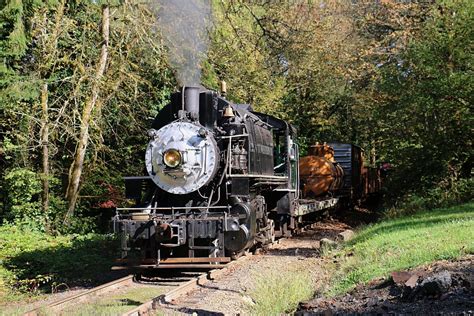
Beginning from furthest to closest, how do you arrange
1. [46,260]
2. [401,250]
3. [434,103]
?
1. [434,103]
2. [46,260]
3. [401,250]

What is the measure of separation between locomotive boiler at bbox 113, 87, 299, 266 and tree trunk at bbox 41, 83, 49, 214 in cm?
652

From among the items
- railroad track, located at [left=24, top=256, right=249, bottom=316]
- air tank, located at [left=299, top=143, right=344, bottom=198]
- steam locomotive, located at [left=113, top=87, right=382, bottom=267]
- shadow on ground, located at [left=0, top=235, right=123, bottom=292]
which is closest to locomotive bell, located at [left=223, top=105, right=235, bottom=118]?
steam locomotive, located at [left=113, top=87, right=382, bottom=267]

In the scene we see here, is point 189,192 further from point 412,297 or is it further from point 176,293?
point 412,297

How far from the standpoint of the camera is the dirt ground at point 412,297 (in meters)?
5.75

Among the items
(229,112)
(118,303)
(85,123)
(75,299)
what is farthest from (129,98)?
(118,303)

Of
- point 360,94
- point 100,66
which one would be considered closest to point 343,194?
point 360,94

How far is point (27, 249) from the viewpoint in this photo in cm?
1496

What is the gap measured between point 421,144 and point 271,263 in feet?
40.7

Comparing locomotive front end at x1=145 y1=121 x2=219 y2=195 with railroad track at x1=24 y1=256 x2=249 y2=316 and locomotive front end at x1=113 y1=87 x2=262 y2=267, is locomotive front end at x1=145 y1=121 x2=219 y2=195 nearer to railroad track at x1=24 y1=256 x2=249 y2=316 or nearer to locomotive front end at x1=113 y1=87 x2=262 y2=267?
locomotive front end at x1=113 y1=87 x2=262 y2=267

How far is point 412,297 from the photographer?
20.5ft

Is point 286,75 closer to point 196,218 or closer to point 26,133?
point 26,133

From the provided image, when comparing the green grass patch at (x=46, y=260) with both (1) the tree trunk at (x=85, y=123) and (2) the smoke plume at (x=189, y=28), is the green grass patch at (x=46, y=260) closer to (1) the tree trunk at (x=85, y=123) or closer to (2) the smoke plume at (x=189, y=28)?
(1) the tree trunk at (x=85, y=123)

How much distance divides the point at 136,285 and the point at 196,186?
2.16 metres

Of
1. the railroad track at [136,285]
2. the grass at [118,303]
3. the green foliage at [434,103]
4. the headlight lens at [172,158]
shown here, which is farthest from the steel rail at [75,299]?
the green foliage at [434,103]
